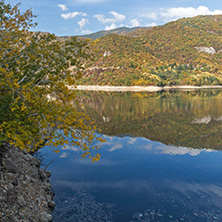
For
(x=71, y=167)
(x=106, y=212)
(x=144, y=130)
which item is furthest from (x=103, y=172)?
(x=144, y=130)

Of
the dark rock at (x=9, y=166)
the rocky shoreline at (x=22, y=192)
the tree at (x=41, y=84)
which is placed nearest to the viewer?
the tree at (x=41, y=84)

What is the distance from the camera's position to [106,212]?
13297 millimetres

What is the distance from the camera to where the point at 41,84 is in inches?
424

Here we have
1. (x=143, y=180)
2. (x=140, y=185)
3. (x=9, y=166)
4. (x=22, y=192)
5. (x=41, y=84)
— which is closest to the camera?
(x=41, y=84)

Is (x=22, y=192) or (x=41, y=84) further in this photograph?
(x=22, y=192)

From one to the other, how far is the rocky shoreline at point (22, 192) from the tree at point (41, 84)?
101 inches

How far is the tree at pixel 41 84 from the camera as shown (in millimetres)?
9445

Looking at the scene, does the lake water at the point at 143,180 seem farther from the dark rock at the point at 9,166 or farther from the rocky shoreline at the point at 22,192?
the dark rock at the point at 9,166

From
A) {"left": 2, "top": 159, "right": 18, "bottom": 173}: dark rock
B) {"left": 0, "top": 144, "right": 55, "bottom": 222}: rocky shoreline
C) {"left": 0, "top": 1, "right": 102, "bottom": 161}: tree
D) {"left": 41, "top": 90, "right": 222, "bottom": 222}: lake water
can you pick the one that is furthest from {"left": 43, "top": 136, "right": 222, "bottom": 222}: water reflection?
{"left": 0, "top": 1, "right": 102, "bottom": 161}: tree

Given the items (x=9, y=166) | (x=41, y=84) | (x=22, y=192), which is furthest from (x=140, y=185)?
(x=41, y=84)

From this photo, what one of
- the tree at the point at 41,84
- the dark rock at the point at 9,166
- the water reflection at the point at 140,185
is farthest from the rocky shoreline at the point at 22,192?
the tree at the point at 41,84

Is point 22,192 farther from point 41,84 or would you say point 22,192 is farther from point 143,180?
point 143,180

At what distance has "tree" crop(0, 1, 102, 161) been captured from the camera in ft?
31.0

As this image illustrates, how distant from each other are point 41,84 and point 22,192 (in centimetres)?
622
